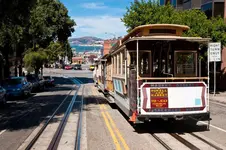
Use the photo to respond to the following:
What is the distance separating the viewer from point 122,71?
13.0 metres

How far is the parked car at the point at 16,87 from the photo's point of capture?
2425 centimetres

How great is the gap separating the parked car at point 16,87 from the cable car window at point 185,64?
601 inches

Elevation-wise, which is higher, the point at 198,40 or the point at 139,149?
the point at 198,40

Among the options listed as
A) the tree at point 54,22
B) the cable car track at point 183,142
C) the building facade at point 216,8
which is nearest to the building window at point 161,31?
the cable car track at point 183,142

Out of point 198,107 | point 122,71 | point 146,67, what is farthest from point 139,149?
point 122,71

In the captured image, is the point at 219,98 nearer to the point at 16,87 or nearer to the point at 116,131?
the point at 116,131

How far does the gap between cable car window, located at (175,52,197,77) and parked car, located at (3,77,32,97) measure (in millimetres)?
15275

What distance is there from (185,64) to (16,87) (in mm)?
15895

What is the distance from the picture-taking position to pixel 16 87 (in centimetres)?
2466

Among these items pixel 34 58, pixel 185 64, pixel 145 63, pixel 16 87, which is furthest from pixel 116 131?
pixel 34 58

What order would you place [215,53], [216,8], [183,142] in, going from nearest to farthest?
1. [183,142]
2. [215,53]
3. [216,8]

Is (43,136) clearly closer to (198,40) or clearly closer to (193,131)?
(193,131)

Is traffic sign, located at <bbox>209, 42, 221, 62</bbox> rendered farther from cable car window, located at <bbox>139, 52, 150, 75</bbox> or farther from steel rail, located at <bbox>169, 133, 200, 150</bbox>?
steel rail, located at <bbox>169, 133, 200, 150</bbox>

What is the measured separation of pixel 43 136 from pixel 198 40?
546 cm
